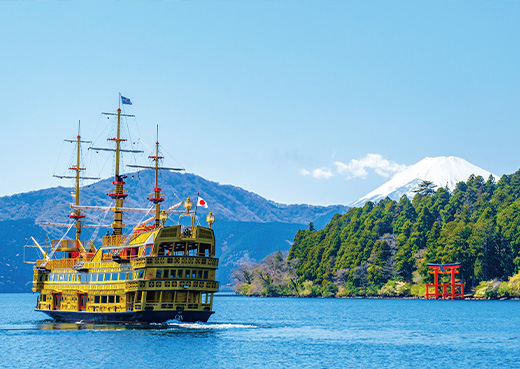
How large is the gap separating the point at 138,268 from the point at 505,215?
100 metres

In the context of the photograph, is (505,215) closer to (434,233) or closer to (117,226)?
(434,233)

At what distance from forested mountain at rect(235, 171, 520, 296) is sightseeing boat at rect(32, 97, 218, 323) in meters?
84.5

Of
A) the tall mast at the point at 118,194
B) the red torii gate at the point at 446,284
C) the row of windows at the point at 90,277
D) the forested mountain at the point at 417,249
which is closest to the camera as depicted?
the row of windows at the point at 90,277

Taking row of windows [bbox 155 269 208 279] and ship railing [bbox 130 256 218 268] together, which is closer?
ship railing [bbox 130 256 218 268]

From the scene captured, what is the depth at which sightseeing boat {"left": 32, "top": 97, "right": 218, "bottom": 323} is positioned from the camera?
2904 inches

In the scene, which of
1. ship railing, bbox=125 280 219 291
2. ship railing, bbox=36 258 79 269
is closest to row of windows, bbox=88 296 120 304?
ship railing, bbox=125 280 219 291

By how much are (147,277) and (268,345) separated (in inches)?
563

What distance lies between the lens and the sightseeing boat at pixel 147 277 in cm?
7375

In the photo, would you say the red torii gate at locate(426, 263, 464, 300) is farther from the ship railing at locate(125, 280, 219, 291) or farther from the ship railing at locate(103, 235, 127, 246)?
the ship railing at locate(125, 280, 219, 291)

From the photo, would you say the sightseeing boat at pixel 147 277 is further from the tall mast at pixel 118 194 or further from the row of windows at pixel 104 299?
the tall mast at pixel 118 194

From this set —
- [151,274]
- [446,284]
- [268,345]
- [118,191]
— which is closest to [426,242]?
[446,284]

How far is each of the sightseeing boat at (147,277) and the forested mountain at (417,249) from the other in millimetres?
84539

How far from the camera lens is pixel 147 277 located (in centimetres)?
7394

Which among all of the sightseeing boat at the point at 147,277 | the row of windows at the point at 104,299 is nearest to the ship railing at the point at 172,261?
the sightseeing boat at the point at 147,277
